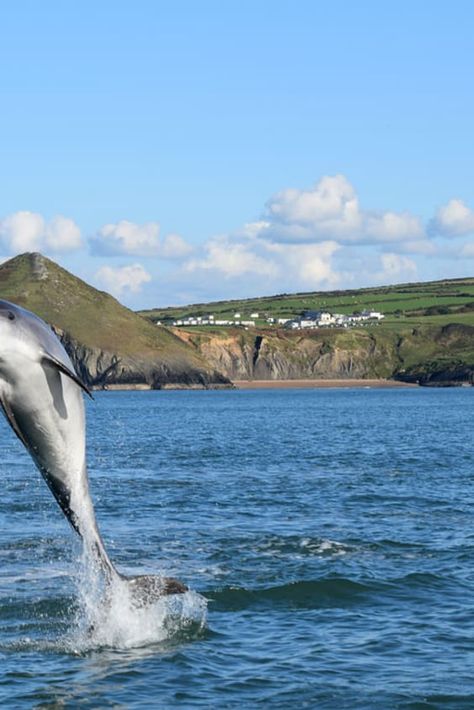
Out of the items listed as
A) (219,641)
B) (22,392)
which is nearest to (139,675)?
(219,641)

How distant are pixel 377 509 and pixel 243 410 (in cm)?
12719

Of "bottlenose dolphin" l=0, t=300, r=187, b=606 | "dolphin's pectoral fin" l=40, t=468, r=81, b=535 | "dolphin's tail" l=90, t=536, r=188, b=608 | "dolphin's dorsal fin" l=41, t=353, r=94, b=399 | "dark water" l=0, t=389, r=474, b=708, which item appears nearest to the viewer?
"dolphin's dorsal fin" l=41, t=353, r=94, b=399

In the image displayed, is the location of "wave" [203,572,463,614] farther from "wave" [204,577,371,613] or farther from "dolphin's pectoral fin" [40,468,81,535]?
"dolphin's pectoral fin" [40,468,81,535]

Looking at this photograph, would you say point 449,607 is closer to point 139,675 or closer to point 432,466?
point 139,675

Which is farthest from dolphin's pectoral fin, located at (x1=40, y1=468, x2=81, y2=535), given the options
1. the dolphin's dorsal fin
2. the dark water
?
the dark water

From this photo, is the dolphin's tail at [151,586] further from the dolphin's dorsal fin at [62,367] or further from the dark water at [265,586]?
the dolphin's dorsal fin at [62,367]

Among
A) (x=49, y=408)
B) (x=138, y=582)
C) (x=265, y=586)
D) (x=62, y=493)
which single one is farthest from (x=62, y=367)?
(x=265, y=586)

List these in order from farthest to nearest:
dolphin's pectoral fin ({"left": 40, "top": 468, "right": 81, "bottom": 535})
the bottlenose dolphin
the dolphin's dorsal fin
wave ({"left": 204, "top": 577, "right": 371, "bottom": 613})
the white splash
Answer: wave ({"left": 204, "top": 577, "right": 371, "bottom": 613}) < the white splash < dolphin's pectoral fin ({"left": 40, "top": 468, "right": 81, "bottom": 535}) < the bottlenose dolphin < the dolphin's dorsal fin

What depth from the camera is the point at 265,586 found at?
92.9ft

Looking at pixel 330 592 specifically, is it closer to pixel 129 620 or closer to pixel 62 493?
pixel 129 620

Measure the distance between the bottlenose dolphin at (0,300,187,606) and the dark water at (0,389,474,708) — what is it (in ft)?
11.1

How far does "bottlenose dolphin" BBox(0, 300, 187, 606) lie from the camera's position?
1598cm

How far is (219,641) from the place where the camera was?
2336cm

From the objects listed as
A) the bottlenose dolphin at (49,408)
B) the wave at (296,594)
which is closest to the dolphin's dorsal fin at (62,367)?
the bottlenose dolphin at (49,408)
